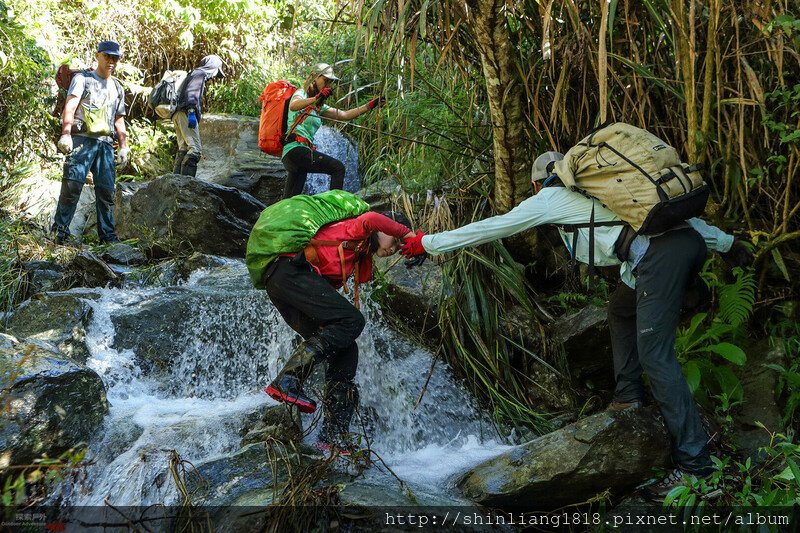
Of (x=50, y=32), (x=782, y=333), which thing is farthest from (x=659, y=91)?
(x=50, y=32)

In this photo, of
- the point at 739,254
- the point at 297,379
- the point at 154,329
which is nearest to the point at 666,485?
the point at 739,254

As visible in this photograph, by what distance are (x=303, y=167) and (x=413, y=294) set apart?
84.6 inches

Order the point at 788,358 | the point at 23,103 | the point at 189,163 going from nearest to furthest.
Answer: the point at 788,358, the point at 189,163, the point at 23,103

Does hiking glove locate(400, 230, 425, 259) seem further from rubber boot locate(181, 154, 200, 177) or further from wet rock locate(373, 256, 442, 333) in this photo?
rubber boot locate(181, 154, 200, 177)

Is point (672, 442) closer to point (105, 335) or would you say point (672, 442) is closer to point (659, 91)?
point (659, 91)

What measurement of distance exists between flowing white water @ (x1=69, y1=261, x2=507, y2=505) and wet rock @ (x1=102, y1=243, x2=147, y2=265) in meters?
1.07

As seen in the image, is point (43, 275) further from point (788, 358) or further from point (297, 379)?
point (788, 358)

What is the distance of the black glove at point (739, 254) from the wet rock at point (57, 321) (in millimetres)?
4713

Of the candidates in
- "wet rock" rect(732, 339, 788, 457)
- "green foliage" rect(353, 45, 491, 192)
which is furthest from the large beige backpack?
"green foliage" rect(353, 45, 491, 192)

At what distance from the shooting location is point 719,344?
160 inches

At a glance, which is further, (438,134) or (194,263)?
(194,263)

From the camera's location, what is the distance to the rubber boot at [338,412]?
12.5 ft

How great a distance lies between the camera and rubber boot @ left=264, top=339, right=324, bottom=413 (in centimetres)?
366

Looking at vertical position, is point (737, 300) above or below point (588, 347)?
above
